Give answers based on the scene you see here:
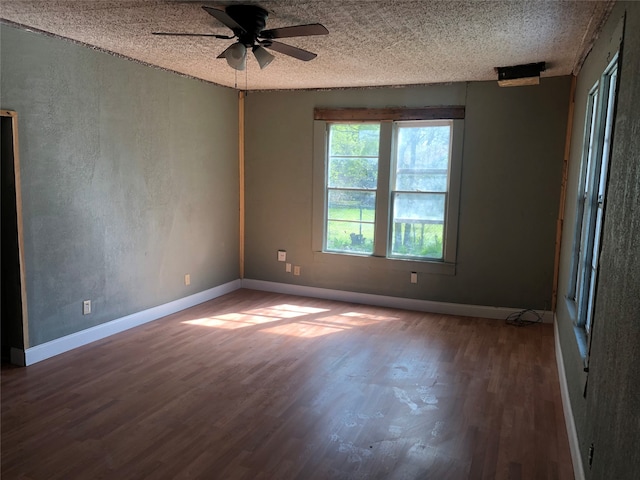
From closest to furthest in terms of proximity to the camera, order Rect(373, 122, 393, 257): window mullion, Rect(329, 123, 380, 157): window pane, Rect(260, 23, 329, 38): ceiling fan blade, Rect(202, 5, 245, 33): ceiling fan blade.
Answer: Rect(202, 5, 245, 33): ceiling fan blade < Rect(260, 23, 329, 38): ceiling fan blade < Rect(373, 122, 393, 257): window mullion < Rect(329, 123, 380, 157): window pane

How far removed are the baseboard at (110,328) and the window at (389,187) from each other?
1.58 meters

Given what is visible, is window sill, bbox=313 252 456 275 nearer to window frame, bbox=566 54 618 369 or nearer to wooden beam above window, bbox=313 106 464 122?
wooden beam above window, bbox=313 106 464 122

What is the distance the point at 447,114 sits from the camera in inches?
201

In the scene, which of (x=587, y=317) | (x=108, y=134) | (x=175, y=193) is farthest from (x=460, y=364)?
(x=108, y=134)

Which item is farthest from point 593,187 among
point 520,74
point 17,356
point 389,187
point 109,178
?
point 17,356

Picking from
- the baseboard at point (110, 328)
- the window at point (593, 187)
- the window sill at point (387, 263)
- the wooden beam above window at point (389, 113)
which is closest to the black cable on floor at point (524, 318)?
the window sill at point (387, 263)

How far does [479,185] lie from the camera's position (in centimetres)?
509

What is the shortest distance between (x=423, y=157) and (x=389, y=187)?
1.67ft

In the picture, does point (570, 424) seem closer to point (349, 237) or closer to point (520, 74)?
point (520, 74)

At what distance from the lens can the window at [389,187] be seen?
207 inches

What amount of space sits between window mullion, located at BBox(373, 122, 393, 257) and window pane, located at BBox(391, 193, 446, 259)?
0.10 m

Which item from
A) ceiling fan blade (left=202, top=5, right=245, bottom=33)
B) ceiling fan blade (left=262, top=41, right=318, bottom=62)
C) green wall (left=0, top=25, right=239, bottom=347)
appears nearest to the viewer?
ceiling fan blade (left=202, top=5, right=245, bottom=33)

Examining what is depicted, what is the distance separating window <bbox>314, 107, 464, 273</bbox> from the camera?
5.25m

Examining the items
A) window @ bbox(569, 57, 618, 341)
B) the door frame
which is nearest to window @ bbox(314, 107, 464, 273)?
window @ bbox(569, 57, 618, 341)
